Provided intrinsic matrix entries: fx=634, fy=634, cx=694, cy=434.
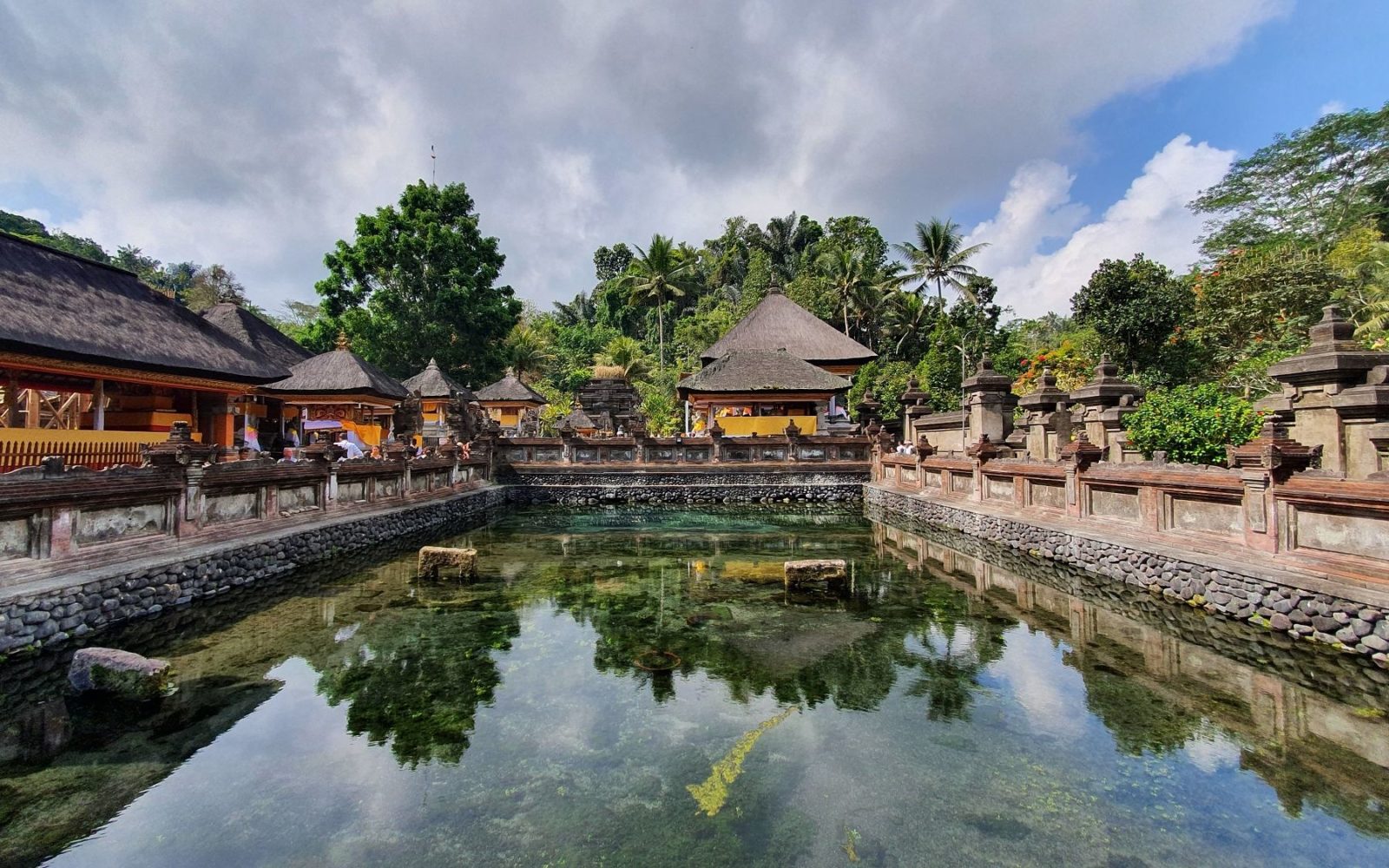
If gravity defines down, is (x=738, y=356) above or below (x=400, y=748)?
above

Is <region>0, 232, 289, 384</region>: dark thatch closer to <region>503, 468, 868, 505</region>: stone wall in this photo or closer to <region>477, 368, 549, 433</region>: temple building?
<region>503, 468, 868, 505</region>: stone wall

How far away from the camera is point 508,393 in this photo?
3544cm

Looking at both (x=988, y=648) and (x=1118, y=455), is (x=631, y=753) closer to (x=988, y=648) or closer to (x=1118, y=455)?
(x=988, y=648)

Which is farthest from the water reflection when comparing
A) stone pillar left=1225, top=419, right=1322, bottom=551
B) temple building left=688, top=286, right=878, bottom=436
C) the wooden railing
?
temple building left=688, top=286, right=878, bottom=436

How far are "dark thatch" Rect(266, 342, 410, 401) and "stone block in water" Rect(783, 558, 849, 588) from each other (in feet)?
56.6

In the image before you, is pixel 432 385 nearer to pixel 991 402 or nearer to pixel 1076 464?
pixel 991 402

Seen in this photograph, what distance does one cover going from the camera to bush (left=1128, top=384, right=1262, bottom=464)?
10.9 m

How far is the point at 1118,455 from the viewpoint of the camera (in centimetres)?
1324

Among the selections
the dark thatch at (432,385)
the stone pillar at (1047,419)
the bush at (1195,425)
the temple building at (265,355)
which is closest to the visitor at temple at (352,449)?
the temple building at (265,355)

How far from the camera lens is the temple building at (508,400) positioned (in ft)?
115

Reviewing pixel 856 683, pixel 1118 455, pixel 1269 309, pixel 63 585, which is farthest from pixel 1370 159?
pixel 63 585

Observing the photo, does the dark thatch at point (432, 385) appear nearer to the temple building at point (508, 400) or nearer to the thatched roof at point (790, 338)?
the temple building at point (508, 400)

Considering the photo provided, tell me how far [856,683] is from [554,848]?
11.5ft

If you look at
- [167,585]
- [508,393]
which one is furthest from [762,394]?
[167,585]
